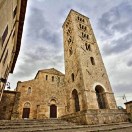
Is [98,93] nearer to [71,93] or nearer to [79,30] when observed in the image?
[71,93]

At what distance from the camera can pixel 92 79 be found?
15133 mm

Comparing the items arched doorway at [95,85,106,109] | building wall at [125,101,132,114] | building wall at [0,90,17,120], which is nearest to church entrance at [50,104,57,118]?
building wall at [0,90,17,120]

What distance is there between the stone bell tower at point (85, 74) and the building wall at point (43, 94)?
9.76ft

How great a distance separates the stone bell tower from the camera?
14.1 m

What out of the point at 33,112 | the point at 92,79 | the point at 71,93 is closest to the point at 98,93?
the point at 92,79

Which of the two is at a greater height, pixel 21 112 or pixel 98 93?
pixel 98 93

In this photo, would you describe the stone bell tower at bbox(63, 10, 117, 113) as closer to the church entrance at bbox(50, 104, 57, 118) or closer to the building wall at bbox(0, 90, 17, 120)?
the church entrance at bbox(50, 104, 57, 118)

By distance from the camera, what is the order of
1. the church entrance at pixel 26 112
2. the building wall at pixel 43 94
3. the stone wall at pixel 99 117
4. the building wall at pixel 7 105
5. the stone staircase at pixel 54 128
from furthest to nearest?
the building wall at pixel 43 94 → the church entrance at pixel 26 112 → the building wall at pixel 7 105 → the stone wall at pixel 99 117 → the stone staircase at pixel 54 128

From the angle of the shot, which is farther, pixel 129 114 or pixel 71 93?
pixel 71 93

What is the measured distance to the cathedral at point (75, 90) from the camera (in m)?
12.5

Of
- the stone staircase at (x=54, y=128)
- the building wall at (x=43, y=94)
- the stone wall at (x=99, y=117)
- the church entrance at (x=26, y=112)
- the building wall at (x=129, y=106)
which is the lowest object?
the stone staircase at (x=54, y=128)

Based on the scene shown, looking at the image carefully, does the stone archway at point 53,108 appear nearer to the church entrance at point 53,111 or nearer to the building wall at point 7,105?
the church entrance at point 53,111

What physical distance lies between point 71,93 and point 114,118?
6472mm

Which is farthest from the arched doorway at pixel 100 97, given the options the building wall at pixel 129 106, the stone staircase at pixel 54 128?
the stone staircase at pixel 54 128
